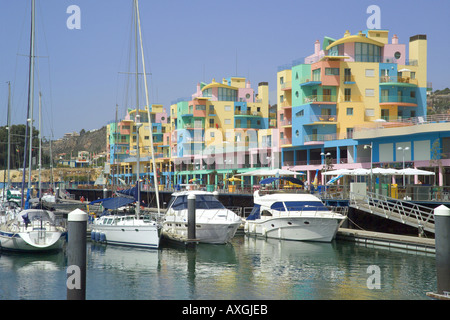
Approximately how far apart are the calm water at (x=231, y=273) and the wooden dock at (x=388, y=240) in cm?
69

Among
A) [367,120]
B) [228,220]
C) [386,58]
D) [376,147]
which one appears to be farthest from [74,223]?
[386,58]

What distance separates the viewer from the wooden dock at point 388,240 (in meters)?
32.1

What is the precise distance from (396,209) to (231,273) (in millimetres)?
15312

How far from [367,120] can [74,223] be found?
186 ft

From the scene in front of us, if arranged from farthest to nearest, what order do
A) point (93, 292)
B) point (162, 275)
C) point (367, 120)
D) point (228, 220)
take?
point (367, 120), point (228, 220), point (162, 275), point (93, 292)

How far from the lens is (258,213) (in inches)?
1644

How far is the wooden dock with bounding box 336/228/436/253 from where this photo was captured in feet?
105

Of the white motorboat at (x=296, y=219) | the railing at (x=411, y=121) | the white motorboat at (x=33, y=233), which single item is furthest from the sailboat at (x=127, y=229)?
the railing at (x=411, y=121)

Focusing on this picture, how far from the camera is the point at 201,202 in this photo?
38.2 metres

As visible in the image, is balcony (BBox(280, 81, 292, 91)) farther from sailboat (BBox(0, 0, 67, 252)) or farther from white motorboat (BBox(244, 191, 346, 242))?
sailboat (BBox(0, 0, 67, 252))

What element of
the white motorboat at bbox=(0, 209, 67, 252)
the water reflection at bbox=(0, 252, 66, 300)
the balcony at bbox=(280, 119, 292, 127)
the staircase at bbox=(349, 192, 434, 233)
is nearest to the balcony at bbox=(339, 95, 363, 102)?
the balcony at bbox=(280, 119, 292, 127)

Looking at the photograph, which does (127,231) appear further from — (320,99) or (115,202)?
(320,99)

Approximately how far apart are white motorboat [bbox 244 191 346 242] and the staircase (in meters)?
2.97
